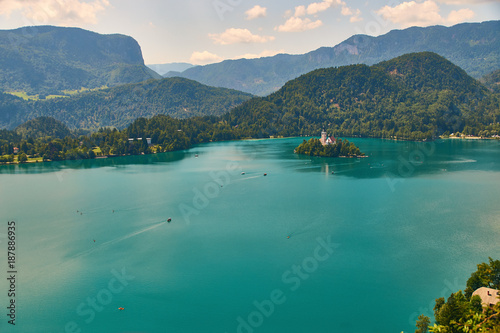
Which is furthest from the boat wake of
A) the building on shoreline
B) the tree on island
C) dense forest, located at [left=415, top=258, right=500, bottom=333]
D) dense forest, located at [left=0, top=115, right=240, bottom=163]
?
dense forest, located at [left=0, top=115, right=240, bottom=163]

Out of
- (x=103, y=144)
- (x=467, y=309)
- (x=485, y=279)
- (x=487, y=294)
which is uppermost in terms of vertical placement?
(x=103, y=144)

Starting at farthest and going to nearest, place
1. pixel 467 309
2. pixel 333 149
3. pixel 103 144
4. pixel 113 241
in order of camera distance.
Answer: pixel 103 144
pixel 333 149
pixel 113 241
pixel 467 309

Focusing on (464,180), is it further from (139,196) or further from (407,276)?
(139,196)

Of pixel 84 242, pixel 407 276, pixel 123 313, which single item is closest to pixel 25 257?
pixel 84 242

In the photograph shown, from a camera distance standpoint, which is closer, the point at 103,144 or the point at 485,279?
the point at 485,279

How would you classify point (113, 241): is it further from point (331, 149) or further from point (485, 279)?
point (331, 149)

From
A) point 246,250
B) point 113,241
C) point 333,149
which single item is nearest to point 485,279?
point 246,250

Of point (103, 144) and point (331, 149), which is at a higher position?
point (103, 144)
